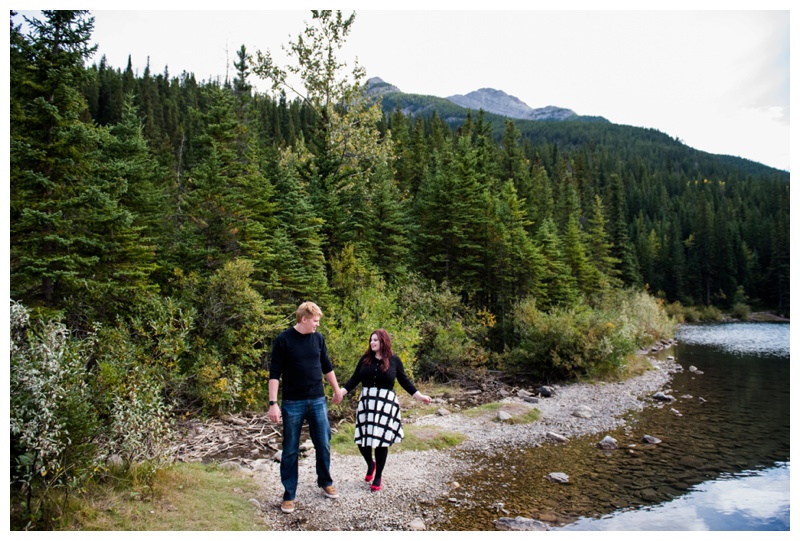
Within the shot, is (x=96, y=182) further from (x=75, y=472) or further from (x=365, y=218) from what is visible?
(x=365, y=218)

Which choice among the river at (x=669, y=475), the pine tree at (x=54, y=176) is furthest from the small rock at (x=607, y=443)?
the pine tree at (x=54, y=176)

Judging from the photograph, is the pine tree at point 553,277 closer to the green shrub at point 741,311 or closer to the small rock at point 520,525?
the small rock at point 520,525

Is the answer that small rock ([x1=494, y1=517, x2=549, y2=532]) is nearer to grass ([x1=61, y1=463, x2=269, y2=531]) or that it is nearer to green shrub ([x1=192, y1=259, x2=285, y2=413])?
grass ([x1=61, y1=463, x2=269, y2=531])

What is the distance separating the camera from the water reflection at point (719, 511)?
7.72 m

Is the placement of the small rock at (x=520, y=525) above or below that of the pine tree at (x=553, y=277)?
below

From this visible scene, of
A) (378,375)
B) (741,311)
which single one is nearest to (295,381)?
(378,375)

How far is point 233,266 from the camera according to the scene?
12.9 m

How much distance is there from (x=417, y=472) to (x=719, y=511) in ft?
18.2

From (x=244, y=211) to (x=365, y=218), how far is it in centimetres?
867

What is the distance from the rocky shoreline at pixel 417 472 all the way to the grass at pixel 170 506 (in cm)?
33

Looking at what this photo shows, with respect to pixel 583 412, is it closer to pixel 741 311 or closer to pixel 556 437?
pixel 556 437

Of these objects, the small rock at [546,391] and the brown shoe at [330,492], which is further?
the small rock at [546,391]

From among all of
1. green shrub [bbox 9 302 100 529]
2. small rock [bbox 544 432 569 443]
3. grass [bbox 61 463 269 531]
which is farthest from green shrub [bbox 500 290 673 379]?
green shrub [bbox 9 302 100 529]

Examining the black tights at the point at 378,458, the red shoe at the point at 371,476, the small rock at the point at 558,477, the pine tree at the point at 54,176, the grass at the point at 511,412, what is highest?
the pine tree at the point at 54,176
